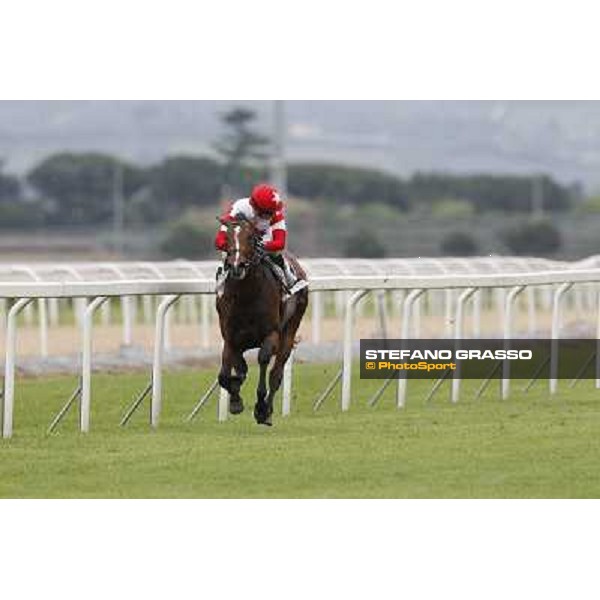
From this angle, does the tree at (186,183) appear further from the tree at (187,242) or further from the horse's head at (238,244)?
the horse's head at (238,244)

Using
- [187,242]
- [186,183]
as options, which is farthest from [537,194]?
[187,242]

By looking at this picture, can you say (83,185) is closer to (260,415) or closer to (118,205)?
(118,205)

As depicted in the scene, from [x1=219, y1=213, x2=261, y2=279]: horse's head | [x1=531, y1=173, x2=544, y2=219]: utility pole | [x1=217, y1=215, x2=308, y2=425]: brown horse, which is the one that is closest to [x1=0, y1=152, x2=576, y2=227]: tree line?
[x1=531, y1=173, x2=544, y2=219]: utility pole

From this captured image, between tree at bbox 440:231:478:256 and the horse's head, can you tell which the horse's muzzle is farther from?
tree at bbox 440:231:478:256

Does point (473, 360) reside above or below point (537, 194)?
below

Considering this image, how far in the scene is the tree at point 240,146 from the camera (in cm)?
9338

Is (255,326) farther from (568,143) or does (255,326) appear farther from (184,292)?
(568,143)

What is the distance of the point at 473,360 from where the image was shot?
1856 cm

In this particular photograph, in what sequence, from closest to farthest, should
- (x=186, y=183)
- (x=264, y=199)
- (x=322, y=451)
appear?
(x=322, y=451) → (x=264, y=199) → (x=186, y=183)

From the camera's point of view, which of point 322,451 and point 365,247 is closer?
point 322,451

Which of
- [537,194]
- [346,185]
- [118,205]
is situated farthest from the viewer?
[346,185]

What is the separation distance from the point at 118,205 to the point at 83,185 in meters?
5.67

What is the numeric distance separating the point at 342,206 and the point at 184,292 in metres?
70.2

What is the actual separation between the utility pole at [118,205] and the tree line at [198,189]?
0.08 m
